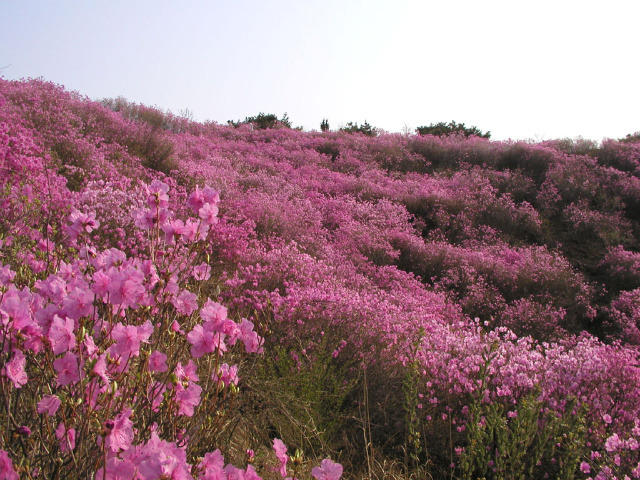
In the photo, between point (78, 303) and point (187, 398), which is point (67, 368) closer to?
point (78, 303)

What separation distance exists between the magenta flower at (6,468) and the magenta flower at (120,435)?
0.64 ft

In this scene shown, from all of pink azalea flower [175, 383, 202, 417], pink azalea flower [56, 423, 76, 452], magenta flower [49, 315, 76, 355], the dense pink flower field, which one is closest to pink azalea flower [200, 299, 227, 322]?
the dense pink flower field

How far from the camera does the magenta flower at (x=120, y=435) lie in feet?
3.51

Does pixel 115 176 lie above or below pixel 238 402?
above

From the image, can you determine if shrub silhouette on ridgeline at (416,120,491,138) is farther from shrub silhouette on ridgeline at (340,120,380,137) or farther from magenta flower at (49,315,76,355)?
magenta flower at (49,315,76,355)

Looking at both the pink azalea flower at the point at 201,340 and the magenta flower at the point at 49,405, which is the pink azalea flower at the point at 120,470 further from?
the pink azalea flower at the point at 201,340

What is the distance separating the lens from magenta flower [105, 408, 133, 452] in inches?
42.2

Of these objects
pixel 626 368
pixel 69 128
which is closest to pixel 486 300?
pixel 626 368

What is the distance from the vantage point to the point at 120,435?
1103 millimetres

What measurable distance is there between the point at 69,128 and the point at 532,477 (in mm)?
7803

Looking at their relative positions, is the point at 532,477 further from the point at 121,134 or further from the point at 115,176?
the point at 121,134

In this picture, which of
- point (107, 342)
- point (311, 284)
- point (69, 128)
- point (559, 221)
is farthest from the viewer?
point (559, 221)

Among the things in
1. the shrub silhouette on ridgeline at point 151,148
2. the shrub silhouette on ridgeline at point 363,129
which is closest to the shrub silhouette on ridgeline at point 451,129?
the shrub silhouette on ridgeline at point 363,129

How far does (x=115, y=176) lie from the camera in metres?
6.45
